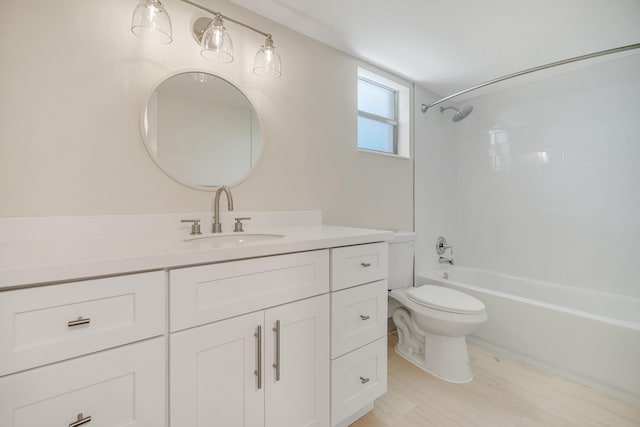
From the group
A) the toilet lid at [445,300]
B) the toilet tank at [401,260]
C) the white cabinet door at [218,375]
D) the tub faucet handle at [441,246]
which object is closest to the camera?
the white cabinet door at [218,375]

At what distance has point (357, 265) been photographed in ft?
4.01

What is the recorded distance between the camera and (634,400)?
4.83ft

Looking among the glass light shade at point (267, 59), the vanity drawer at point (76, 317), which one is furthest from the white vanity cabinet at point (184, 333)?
the glass light shade at point (267, 59)

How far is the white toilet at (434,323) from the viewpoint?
1631 mm

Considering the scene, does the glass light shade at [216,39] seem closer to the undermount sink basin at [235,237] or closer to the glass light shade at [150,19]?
the glass light shade at [150,19]

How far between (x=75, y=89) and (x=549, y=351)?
287 centimetres

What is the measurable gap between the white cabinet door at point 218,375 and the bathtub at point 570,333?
6.03ft

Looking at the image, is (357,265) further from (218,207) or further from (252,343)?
(218,207)

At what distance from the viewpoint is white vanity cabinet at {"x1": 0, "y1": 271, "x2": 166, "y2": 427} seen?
58 centimetres

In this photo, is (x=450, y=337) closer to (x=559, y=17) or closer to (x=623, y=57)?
(x=559, y=17)

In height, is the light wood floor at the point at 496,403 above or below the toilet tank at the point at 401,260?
below

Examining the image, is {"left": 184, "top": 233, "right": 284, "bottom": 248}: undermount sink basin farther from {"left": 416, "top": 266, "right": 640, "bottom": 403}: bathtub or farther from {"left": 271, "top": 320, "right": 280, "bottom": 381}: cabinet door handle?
{"left": 416, "top": 266, "right": 640, "bottom": 403}: bathtub

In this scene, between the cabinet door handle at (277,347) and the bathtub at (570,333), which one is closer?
the cabinet door handle at (277,347)

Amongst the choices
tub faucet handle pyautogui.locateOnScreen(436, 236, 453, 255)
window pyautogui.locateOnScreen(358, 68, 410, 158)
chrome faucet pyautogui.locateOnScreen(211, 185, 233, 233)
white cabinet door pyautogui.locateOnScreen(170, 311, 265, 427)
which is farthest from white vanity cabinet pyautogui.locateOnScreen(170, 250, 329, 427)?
tub faucet handle pyautogui.locateOnScreen(436, 236, 453, 255)
